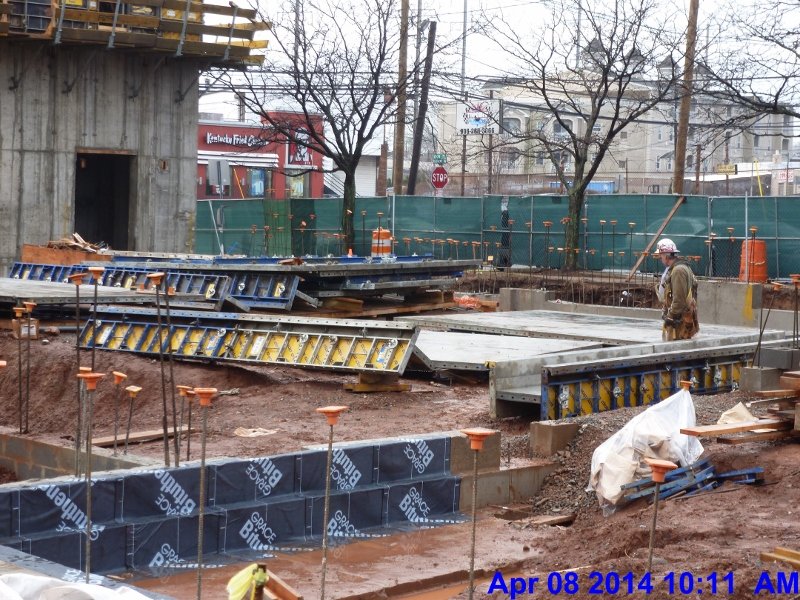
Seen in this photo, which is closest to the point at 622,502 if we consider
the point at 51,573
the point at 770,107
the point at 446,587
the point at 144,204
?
the point at 446,587

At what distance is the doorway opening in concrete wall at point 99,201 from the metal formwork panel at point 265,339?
16095mm

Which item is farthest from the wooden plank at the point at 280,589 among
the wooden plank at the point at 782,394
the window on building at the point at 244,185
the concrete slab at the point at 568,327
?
the window on building at the point at 244,185

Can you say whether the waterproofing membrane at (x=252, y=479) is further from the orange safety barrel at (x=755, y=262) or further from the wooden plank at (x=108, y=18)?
the wooden plank at (x=108, y=18)

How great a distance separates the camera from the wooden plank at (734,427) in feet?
31.4

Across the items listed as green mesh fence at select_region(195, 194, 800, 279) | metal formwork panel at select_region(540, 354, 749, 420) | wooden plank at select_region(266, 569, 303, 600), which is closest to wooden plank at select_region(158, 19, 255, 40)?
green mesh fence at select_region(195, 194, 800, 279)

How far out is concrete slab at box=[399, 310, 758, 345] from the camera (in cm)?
1720

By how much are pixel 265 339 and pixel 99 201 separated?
2017cm

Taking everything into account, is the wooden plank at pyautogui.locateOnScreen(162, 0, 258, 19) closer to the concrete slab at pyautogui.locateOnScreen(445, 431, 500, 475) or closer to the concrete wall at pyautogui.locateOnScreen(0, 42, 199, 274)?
the concrete wall at pyautogui.locateOnScreen(0, 42, 199, 274)

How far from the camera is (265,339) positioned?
16344mm

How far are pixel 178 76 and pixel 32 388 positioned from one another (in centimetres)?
1742

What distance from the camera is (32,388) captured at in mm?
17125

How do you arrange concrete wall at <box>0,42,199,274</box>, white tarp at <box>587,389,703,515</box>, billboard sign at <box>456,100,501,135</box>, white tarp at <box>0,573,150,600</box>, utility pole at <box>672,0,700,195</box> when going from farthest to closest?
billboard sign at <box>456,100,501,135</box>
concrete wall at <box>0,42,199,274</box>
utility pole at <box>672,0,700,195</box>
white tarp at <box>587,389,703,515</box>
white tarp at <box>0,573,150,600</box>

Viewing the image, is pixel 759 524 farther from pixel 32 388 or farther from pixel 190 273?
pixel 190 273

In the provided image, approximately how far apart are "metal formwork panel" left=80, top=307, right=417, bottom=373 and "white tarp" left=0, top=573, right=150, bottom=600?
925 cm
